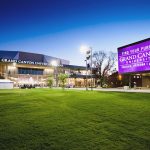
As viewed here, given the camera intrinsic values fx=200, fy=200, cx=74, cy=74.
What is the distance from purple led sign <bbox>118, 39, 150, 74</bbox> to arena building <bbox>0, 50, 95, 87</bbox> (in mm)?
42561

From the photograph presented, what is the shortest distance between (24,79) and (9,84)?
1195 inches

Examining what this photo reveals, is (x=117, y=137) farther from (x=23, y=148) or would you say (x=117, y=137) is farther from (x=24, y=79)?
(x=24, y=79)

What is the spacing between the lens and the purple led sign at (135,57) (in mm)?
32906

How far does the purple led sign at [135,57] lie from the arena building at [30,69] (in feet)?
140

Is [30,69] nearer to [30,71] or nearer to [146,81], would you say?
[30,71]

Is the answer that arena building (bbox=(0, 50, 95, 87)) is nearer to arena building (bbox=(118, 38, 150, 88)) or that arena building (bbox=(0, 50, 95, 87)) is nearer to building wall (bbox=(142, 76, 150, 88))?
building wall (bbox=(142, 76, 150, 88))

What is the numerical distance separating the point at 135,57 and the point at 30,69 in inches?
2497

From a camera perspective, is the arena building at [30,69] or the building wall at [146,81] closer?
the building wall at [146,81]

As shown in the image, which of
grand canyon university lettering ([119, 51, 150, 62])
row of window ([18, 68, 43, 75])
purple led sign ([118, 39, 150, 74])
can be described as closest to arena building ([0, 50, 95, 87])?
row of window ([18, 68, 43, 75])

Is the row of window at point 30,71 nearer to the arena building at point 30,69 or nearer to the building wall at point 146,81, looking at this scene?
the arena building at point 30,69

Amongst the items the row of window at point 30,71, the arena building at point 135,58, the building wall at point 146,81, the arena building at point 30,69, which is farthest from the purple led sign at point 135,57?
the row of window at point 30,71

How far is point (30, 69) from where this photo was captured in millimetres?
90250

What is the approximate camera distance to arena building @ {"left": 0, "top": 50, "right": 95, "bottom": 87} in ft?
270

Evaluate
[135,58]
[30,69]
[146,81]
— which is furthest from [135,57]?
[30,69]
